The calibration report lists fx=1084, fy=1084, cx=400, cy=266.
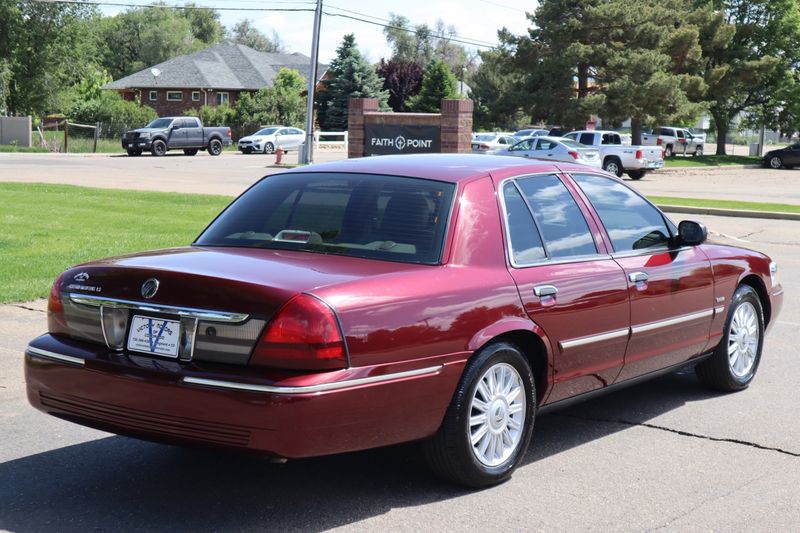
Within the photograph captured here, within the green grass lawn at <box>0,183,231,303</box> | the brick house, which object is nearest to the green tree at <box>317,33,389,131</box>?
the brick house

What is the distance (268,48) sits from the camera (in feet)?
526

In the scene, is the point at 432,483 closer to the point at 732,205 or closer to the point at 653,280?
the point at 653,280

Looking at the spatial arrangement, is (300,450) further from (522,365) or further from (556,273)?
(556,273)

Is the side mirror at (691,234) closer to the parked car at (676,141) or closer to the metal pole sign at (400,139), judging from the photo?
the metal pole sign at (400,139)

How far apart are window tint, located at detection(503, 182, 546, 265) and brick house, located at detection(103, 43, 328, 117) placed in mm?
77859

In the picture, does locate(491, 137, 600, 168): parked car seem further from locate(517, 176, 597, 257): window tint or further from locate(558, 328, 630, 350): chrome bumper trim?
locate(558, 328, 630, 350): chrome bumper trim

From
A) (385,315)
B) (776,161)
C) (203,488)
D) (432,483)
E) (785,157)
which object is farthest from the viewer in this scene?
(776,161)

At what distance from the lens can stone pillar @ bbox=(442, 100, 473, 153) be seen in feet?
89.9

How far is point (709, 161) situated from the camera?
58.9 meters

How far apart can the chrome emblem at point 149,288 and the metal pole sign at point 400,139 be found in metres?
23.2

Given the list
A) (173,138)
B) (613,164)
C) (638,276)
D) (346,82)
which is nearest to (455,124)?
(613,164)

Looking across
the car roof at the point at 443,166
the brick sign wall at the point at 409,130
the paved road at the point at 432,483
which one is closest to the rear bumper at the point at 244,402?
the paved road at the point at 432,483

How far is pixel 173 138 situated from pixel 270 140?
690 cm

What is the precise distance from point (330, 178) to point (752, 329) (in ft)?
10.8
